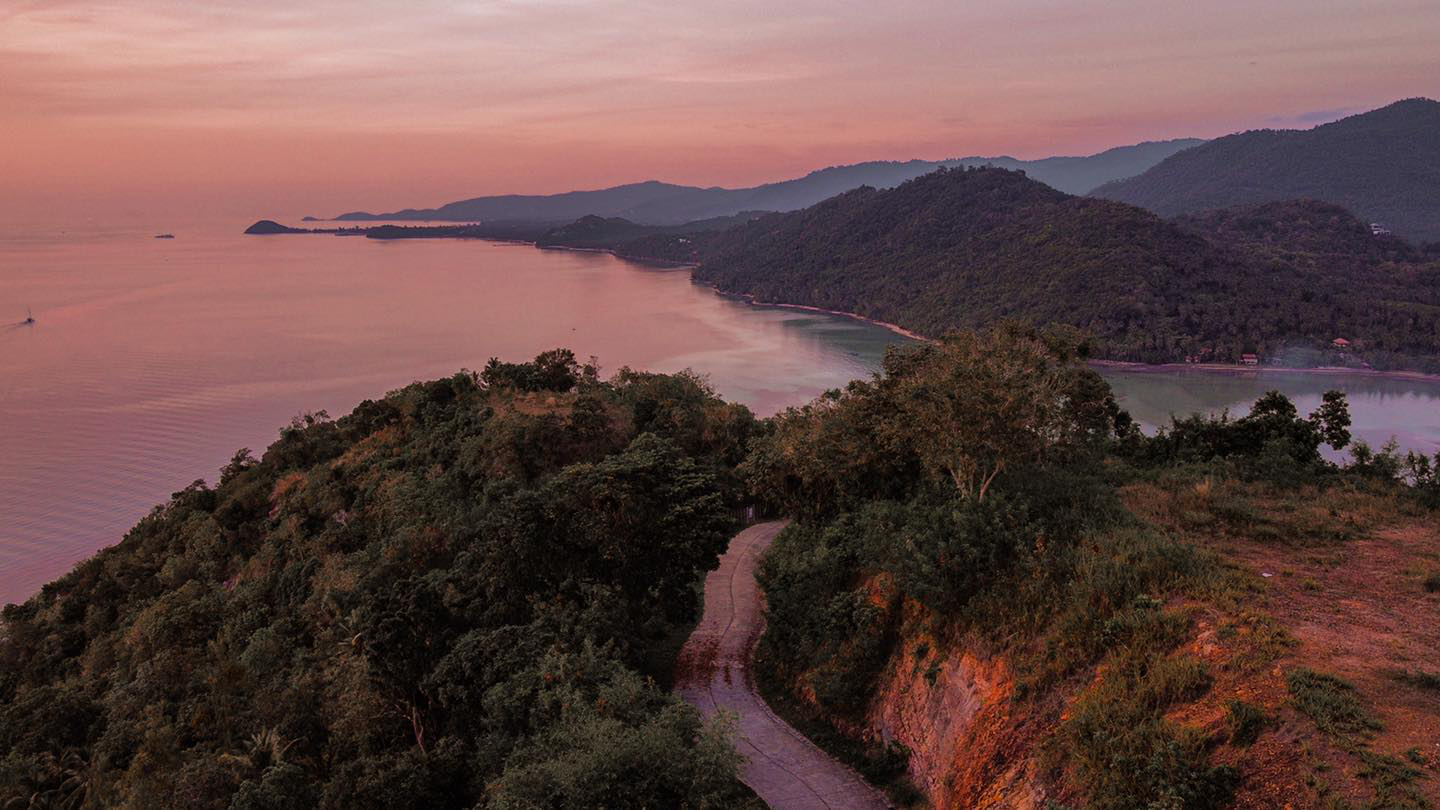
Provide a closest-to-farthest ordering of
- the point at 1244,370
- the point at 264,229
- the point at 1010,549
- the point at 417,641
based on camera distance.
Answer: the point at 1010,549, the point at 417,641, the point at 1244,370, the point at 264,229

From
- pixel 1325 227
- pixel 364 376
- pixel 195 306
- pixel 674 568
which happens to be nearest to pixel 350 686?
pixel 674 568

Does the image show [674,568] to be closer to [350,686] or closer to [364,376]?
[350,686]

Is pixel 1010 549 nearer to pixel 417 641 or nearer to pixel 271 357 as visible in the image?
pixel 417 641

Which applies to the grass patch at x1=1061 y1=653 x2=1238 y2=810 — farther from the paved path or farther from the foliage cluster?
the paved path

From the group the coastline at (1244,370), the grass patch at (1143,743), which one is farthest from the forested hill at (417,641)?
the coastline at (1244,370)

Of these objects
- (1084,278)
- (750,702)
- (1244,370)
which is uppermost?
(1084,278)

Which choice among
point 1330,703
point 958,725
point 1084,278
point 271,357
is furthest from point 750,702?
point 1084,278

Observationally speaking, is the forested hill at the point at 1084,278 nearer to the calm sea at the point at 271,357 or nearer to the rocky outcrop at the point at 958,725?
the calm sea at the point at 271,357
